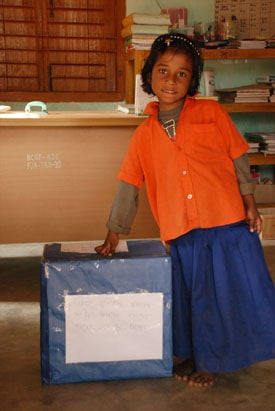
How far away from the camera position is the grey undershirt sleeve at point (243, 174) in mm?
1784

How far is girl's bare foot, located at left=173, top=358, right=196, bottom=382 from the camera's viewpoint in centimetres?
185

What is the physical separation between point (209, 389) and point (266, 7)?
3201 millimetres

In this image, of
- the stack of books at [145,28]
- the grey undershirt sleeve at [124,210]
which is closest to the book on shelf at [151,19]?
the stack of books at [145,28]

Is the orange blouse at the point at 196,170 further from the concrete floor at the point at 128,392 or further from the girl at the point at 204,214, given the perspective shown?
the concrete floor at the point at 128,392

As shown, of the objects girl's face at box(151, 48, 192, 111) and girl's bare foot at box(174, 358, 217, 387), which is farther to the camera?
girl's bare foot at box(174, 358, 217, 387)

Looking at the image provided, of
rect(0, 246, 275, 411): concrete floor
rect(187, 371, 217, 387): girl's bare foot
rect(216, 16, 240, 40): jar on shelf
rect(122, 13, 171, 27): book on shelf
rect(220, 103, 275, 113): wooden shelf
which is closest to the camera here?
rect(0, 246, 275, 411): concrete floor

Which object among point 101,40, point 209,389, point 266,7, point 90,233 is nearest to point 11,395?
point 209,389

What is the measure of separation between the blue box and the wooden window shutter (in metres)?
2.43

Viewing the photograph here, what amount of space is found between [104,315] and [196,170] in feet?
1.82

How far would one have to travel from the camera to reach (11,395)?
178cm

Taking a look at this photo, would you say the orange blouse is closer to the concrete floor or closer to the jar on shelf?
the concrete floor

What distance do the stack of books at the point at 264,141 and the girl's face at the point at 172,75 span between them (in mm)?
2252

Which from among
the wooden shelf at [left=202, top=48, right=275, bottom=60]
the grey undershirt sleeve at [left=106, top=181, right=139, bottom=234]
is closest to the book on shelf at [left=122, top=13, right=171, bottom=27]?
the wooden shelf at [left=202, top=48, right=275, bottom=60]

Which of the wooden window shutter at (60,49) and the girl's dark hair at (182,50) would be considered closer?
the girl's dark hair at (182,50)
